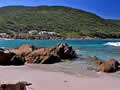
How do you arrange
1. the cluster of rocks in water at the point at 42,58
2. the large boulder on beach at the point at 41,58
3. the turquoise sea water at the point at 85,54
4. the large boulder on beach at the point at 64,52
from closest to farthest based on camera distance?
the cluster of rocks in water at the point at 42,58, the turquoise sea water at the point at 85,54, the large boulder on beach at the point at 41,58, the large boulder on beach at the point at 64,52

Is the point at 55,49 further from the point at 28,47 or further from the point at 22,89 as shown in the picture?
the point at 22,89

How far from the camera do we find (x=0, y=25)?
162000 millimetres

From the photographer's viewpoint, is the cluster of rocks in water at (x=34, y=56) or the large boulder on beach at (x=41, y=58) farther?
the large boulder on beach at (x=41, y=58)

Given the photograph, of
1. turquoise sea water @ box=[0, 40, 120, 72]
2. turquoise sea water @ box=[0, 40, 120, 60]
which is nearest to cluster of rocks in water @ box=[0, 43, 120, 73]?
turquoise sea water @ box=[0, 40, 120, 72]

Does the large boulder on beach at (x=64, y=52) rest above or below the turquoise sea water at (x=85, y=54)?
above

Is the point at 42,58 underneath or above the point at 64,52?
underneath

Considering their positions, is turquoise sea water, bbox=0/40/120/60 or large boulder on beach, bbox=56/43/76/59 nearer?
large boulder on beach, bbox=56/43/76/59

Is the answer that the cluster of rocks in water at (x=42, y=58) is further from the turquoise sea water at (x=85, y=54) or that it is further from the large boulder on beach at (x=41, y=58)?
the turquoise sea water at (x=85, y=54)

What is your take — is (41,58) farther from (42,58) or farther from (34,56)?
(34,56)

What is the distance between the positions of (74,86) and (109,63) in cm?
586

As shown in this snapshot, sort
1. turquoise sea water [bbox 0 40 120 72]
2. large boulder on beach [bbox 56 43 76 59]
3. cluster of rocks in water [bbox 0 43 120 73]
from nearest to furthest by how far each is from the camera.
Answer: cluster of rocks in water [bbox 0 43 120 73] → turquoise sea water [bbox 0 40 120 72] → large boulder on beach [bbox 56 43 76 59]

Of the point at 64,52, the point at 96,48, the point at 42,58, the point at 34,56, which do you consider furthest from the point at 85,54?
the point at 96,48

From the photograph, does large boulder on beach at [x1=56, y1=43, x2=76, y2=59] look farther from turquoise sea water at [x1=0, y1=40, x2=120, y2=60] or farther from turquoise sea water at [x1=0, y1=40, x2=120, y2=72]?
turquoise sea water at [x1=0, y1=40, x2=120, y2=60]

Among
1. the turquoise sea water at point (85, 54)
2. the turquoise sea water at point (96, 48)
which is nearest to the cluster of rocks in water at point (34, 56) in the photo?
the turquoise sea water at point (85, 54)
